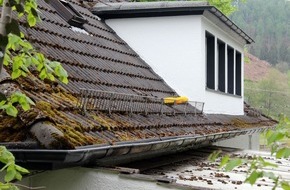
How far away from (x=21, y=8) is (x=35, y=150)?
1502 millimetres

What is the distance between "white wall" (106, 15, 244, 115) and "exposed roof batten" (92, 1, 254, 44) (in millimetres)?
104

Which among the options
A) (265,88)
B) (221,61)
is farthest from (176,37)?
(265,88)

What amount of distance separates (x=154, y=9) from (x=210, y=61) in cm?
171

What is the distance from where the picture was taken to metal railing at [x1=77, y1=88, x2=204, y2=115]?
5.07m

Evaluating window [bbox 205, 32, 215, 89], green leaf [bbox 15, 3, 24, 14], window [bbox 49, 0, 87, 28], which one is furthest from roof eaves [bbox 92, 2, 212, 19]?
green leaf [bbox 15, 3, 24, 14]

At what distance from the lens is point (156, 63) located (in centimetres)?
902

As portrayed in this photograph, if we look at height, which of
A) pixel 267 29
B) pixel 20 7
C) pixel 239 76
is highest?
pixel 267 29

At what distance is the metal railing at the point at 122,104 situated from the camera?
16.6ft

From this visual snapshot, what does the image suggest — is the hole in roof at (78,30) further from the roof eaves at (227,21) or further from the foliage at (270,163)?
the foliage at (270,163)

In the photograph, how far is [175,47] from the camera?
8891mm

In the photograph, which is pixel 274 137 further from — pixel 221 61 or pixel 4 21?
pixel 221 61

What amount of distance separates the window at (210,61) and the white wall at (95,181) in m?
5.75

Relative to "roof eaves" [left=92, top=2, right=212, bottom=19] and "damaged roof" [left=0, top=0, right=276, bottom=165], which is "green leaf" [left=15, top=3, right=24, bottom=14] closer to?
"damaged roof" [left=0, top=0, right=276, bottom=165]

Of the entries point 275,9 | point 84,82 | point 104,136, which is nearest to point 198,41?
point 84,82
